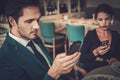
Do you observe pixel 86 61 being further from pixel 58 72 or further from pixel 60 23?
pixel 60 23

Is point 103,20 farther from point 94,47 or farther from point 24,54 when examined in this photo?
point 24,54

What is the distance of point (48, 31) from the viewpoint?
4.69 metres

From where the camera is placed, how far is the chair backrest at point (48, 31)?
15.3 feet

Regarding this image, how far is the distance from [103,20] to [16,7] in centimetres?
157

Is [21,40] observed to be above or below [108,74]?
above

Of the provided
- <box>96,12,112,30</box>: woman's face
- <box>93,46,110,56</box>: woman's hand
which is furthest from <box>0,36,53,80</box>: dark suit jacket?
<box>96,12,112,30</box>: woman's face

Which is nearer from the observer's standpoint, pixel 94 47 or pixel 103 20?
pixel 94 47

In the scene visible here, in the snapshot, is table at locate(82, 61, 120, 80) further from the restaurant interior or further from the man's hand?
the restaurant interior

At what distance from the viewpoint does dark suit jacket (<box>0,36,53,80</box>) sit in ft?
4.26

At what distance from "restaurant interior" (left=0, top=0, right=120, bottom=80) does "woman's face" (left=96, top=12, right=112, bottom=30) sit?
4.66 feet

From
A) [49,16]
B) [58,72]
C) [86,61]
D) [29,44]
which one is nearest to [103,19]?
[86,61]

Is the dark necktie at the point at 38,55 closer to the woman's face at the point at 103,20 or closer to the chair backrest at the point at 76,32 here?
the woman's face at the point at 103,20

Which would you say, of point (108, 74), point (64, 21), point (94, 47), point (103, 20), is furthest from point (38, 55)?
point (64, 21)

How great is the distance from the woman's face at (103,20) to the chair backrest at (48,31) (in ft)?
6.34
